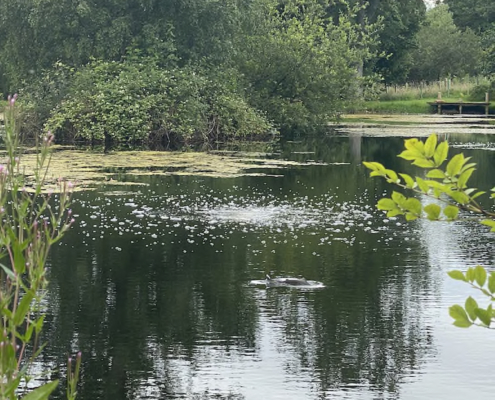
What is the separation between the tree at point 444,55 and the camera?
66062mm

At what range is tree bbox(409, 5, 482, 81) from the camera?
66.1 m

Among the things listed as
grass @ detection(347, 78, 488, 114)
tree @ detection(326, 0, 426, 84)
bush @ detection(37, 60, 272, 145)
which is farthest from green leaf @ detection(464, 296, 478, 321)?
tree @ detection(326, 0, 426, 84)

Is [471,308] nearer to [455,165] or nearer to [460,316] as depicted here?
[460,316]

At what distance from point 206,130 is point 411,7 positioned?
→ 33.7 meters

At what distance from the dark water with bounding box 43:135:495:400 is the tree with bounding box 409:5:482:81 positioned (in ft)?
162

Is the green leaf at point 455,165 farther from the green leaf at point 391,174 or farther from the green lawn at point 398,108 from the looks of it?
the green lawn at point 398,108

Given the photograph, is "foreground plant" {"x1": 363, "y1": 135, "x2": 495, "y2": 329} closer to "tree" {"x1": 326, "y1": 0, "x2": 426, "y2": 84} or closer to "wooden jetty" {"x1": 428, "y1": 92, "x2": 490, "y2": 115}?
"wooden jetty" {"x1": 428, "y1": 92, "x2": 490, "y2": 115}

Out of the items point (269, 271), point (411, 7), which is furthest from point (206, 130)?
point (411, 7)

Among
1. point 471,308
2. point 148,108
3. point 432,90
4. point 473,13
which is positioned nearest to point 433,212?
point 471,308

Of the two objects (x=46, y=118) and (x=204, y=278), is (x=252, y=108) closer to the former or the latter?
(x=46, y=118)

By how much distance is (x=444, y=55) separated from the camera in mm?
66312

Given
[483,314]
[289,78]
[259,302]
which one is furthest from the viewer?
[289,78]

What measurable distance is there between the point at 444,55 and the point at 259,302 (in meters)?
58.0

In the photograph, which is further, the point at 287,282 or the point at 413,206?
the point at 287,282
